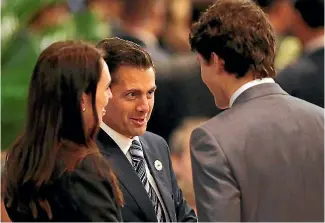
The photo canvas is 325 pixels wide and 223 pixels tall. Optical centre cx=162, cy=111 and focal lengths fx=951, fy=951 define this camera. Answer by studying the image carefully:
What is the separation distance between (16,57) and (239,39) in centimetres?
244

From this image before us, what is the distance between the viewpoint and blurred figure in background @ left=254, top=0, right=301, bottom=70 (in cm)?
629

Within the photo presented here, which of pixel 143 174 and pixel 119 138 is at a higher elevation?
pixel 119 138

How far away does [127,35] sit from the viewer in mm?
5516

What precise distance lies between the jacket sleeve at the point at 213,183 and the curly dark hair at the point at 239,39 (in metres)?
0.25

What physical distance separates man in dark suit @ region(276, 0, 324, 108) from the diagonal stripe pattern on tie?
148 cm

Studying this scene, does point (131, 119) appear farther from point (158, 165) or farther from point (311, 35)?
point (311, 35)

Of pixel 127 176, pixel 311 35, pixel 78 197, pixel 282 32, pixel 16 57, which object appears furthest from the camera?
pixel 282 32

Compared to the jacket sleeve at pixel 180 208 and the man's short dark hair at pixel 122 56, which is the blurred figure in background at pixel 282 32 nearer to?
the jacket sleeve at pixel 180 208

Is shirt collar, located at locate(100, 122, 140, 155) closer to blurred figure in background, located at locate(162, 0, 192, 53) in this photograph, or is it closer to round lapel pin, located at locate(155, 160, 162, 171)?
round lapel pin, located at locate(155, 160, 162, 171)

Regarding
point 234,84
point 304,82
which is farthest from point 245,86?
point 304,82

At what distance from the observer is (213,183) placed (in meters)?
2.89

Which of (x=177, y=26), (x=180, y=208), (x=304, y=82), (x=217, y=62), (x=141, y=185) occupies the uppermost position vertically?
(x=217, y=62)

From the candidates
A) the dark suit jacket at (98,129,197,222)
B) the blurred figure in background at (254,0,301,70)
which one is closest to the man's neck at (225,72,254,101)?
the dark suit jacket at (98,129,197,222)

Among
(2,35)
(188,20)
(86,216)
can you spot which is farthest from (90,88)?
(188,20)
